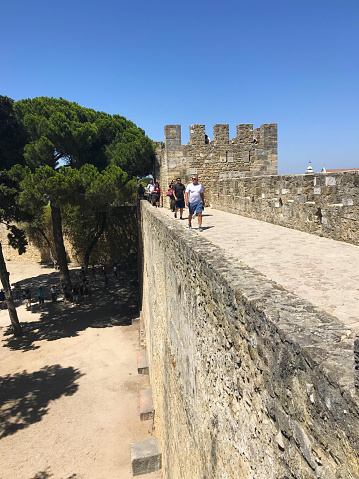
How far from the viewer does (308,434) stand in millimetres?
1265

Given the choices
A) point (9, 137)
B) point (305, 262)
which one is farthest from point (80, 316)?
point (305, 262)

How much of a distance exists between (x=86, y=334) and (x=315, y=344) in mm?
14516

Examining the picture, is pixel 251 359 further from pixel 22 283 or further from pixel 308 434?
pixel 22 283

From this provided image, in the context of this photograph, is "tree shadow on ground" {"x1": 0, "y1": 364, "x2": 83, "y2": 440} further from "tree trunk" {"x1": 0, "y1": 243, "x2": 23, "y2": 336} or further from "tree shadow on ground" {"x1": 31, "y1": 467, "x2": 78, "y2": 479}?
"tree trunk" {"x1": 0, "y1": 243, "x2": 23, "y2": 336}

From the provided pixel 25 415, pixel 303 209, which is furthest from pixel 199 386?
pixel 25 415

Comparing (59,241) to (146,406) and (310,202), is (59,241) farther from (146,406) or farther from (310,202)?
(310,202)

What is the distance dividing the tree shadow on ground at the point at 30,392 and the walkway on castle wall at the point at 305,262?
24.6 feet

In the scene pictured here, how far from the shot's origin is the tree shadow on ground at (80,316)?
14762 mm

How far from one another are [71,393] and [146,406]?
3.10m

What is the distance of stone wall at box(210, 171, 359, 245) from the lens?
5270 mm

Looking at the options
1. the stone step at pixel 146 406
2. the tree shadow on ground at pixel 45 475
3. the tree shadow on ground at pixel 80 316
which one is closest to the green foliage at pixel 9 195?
the tree shadow on ground at pixel 80 316

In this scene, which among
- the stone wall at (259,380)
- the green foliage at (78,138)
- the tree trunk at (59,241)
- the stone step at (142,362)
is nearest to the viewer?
the stone wall at (259,380)

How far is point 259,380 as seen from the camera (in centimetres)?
171

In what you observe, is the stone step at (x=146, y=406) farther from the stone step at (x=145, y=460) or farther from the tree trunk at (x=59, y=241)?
the tree trunk at (x=59, y=241)
